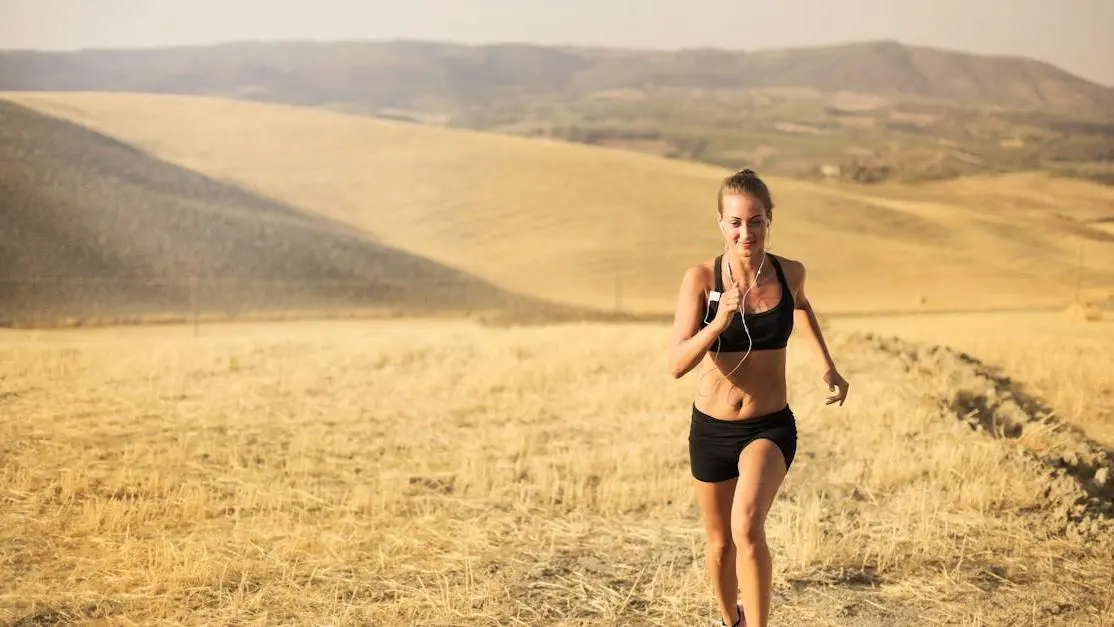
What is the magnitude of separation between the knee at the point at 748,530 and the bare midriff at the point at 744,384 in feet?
1.17

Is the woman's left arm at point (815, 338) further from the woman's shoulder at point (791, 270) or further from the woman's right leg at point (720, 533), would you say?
the woman's right leg at point (720, 533)

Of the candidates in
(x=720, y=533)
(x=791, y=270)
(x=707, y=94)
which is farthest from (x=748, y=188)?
(x=707, y=94)

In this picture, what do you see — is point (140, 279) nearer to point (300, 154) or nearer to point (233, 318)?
point (233, 318)

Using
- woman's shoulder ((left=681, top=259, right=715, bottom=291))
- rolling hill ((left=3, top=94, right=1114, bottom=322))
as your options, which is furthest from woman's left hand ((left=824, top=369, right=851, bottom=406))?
rolling hill ((left=3, top=94, right=1114, bottom=322))

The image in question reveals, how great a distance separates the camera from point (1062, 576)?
5.60 metres

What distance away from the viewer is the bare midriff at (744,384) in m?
3.80

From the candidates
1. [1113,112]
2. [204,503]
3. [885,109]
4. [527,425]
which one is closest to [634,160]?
[885,109]

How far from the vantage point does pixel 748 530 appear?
366 centimetres

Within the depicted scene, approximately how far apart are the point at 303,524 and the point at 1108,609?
416cm

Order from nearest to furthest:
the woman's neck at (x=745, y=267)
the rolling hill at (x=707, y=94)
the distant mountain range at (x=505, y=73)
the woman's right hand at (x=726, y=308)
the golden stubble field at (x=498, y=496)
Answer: the woman's right hand at (x=726, y=308)
the woman's neck at (x=745, y=267)
the golden stubble field at (x=498, y=496)
the distant mountain range at (x=505, y=73)
the rolling hill at (x=707, y=94)

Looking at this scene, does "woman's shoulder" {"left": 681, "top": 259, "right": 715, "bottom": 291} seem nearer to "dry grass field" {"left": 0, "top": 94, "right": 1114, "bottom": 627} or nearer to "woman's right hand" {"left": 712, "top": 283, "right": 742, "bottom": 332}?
"woman's right hand" {"left": 712, "top": 283, "right": 742, "bottom": 332}

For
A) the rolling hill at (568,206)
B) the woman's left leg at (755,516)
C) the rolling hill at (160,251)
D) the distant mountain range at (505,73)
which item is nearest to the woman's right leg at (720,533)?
the woman's left leg at (755,516)

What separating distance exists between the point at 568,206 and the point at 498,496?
2310 centimetres

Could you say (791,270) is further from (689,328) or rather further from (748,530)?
(748,530)
